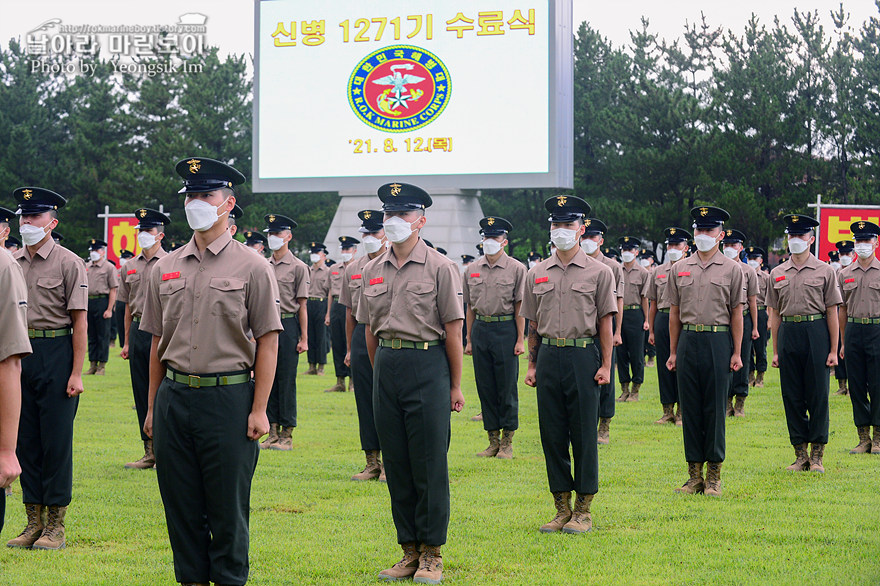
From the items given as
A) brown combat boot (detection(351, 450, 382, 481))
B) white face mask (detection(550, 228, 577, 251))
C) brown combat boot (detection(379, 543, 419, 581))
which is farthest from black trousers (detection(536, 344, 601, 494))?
brown combat boot (detection(351, 450, 382, 481))

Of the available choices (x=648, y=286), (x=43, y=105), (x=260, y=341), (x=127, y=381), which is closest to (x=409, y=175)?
(x=127, y=381)

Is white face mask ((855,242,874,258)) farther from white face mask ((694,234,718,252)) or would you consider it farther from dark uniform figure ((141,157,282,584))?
dark uniform figure ((141,157,282,584))

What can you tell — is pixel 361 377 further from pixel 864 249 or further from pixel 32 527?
pixel 864 249

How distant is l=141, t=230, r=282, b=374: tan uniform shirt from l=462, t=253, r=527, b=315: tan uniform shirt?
5.73 metres

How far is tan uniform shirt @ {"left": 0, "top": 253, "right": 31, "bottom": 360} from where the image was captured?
3.95 meters

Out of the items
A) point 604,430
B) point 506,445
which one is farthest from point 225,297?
point 604,430

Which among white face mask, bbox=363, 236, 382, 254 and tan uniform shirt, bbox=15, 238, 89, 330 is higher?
white face mask, bbox=363, 236, 382, 254

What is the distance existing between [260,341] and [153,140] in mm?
42804

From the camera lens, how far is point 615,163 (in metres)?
39.1

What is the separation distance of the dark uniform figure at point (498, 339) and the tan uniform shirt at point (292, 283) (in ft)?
6.02

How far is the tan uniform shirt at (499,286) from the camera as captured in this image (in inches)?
416

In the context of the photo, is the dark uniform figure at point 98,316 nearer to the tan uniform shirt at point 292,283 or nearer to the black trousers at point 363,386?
the tan uniform shirt at point 292,283

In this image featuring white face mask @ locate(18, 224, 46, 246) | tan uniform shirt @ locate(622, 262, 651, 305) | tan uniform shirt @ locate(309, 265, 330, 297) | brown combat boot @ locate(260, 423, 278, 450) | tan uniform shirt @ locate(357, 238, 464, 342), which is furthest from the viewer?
tan uniform shirt @ locate(309, 265, 330, 297)

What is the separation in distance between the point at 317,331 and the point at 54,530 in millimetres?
11344
